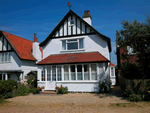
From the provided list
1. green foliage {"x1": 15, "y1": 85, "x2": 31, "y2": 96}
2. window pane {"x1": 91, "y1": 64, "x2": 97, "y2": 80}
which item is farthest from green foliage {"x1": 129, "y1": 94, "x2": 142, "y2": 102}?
green foliage {"x1": 15, "y1": 85, "x2": 31, "y2": 96}

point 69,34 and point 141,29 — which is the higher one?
point 69,34

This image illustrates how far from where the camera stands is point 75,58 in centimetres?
1495

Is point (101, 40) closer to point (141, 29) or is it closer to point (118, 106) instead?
point (141, 29)

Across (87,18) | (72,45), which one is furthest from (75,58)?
(87,18)

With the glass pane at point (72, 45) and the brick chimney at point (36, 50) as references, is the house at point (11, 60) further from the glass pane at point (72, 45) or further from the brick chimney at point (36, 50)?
the glass pane at point (72, 45)

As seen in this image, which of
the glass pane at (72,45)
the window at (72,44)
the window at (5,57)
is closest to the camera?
the window at (72,44)

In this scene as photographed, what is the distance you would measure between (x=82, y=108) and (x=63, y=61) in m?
6.90

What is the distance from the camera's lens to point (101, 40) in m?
15.6

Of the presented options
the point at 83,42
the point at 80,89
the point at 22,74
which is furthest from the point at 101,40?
the point at 22,74

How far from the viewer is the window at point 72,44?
16.4 metres

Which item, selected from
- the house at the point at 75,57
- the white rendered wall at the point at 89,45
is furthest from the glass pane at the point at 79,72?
the white rendered wall at the point at 89,45

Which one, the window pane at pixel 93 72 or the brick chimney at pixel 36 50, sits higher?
the brick chimney at pixel 36 50

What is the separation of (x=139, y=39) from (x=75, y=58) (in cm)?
668

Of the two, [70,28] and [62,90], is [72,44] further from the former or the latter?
[62,90]
